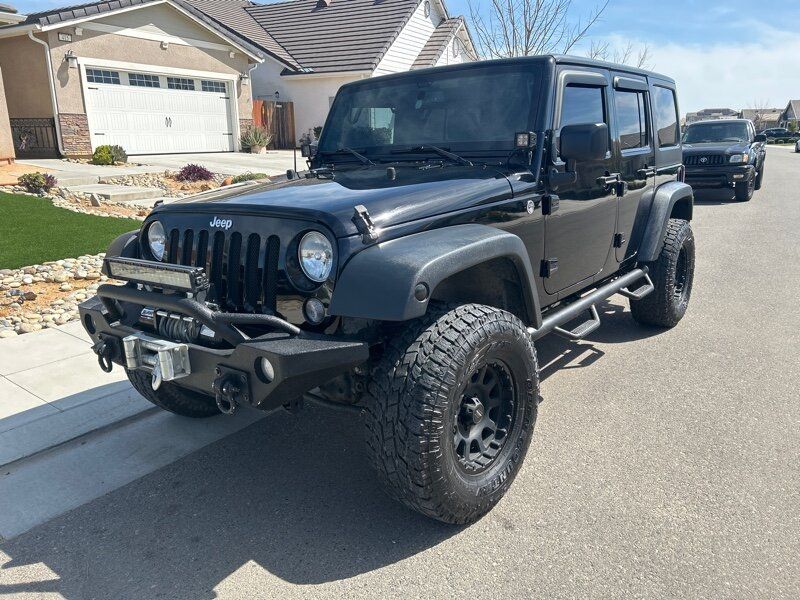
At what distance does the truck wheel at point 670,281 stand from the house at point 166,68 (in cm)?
1256

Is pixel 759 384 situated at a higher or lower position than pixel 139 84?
lower

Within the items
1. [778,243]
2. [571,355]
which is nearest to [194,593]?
[571,355]

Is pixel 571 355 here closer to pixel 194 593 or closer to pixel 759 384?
pixel 759 384

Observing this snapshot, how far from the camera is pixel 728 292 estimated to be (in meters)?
6.75

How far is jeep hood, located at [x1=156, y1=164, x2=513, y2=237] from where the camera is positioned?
2.71 meters

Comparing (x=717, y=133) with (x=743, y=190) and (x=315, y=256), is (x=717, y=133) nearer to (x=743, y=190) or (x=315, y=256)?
(x=743, y=190)

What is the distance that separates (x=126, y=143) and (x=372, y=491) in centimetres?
1725

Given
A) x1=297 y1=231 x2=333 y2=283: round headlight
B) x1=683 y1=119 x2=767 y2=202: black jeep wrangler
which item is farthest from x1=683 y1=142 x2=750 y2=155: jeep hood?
x1=297 y1=231 x2=333 y2=283: round headlight

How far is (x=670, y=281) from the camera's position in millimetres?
5141

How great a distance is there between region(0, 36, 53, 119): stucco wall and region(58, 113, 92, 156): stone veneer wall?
44cm

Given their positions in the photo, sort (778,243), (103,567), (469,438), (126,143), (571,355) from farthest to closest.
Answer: (126,143) → (778,243) → (571,355) → (469,438) → (103,567)

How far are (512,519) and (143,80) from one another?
61.0ft

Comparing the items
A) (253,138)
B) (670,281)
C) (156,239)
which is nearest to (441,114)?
(156,239)

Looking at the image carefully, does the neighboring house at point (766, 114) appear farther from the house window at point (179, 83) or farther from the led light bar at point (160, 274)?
the led light bar at point (160, 274)
